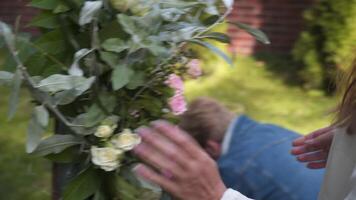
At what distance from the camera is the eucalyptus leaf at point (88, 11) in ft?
3.79

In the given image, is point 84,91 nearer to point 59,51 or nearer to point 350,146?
point 59,51

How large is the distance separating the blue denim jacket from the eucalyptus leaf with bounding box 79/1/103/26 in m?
1.49

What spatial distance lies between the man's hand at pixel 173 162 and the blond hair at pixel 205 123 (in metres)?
1.63

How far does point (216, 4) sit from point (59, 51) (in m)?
0.40

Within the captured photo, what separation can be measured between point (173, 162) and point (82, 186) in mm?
281

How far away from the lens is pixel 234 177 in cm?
250

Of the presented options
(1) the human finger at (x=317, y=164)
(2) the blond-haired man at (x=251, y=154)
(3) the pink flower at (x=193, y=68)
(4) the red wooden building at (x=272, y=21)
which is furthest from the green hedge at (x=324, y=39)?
(3) the pink flower at (x=193, y=68)

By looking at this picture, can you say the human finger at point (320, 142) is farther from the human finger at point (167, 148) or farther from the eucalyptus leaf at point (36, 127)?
the eucalyptus leaf at point (36, 127)

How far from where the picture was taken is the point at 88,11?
1155mm

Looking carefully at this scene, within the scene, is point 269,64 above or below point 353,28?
below

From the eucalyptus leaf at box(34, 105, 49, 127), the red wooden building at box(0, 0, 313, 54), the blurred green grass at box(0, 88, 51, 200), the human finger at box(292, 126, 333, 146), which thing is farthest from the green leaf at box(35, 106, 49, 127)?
the red wooden building at box(0, 0, 313, 54)

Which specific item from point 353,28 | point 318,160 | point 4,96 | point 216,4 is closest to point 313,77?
point 353,28

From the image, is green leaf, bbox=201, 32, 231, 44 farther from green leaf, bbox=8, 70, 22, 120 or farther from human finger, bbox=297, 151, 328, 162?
human finger, bbox=297, 151, 328, 162

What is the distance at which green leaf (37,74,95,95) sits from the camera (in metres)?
1.13
